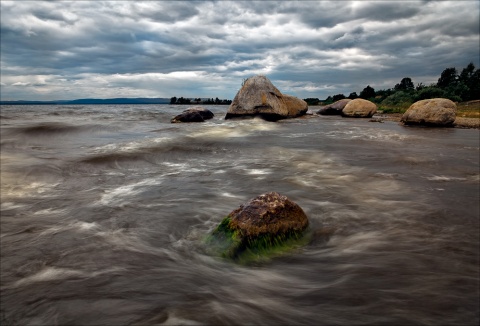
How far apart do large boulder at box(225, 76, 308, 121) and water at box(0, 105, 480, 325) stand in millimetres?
13568

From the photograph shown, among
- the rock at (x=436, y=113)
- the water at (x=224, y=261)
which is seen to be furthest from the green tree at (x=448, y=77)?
the water at (x=224, y=261)

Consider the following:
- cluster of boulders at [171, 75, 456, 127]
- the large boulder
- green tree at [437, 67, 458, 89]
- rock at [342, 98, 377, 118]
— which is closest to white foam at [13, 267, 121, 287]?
cluster of boulders at [171, 75, 456, 127]

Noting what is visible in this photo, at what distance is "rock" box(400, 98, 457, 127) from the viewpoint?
17.6 metres

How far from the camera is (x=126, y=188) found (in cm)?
681

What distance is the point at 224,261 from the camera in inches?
137

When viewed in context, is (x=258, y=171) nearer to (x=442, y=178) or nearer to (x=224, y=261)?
(x=442, y=178)

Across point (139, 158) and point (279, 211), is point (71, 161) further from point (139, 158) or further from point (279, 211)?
point (279, 211)

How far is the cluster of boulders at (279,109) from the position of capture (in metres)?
17.9

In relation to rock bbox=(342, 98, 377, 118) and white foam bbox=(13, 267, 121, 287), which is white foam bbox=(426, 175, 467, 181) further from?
rock bbox=(342, 98, 377, 118)

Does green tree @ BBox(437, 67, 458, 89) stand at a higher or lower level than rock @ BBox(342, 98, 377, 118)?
higher

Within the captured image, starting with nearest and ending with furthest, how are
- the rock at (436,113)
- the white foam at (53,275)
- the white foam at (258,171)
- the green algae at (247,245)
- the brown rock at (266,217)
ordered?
the white foam at (53,275) < the green algae at (247,245) < the brown rock at (266,217) < the white foam at (258,171) < the rock at (436,113)

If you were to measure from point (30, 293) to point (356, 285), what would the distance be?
9.92ft

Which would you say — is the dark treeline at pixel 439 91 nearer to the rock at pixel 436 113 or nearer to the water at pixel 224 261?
the rock at pixel 436 113

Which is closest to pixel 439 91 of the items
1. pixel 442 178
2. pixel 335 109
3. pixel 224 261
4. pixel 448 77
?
pixel 335 109
